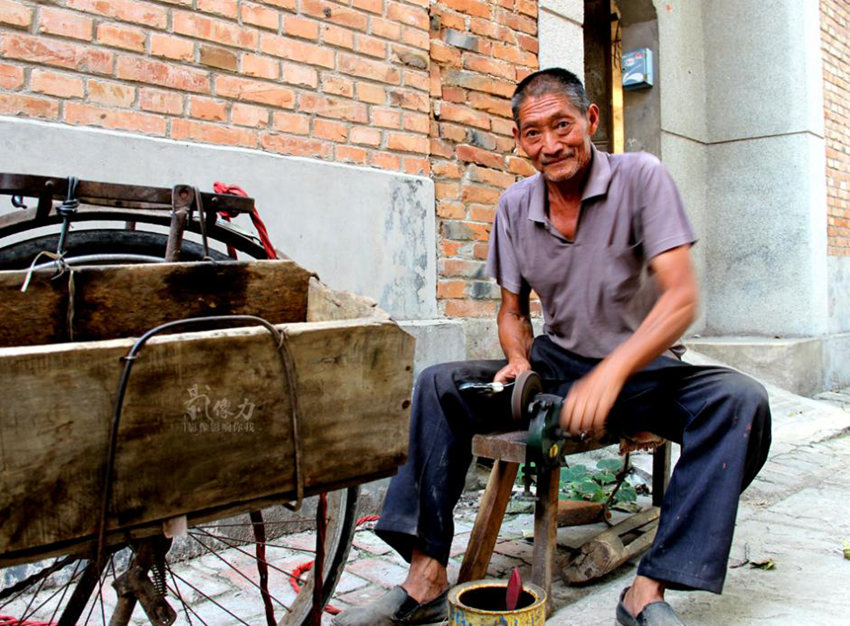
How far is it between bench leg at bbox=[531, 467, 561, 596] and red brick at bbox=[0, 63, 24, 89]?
2.02m

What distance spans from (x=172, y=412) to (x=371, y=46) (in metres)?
2.46

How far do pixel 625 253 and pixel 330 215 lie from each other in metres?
1.29

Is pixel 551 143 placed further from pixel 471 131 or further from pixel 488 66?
pixel 488 66

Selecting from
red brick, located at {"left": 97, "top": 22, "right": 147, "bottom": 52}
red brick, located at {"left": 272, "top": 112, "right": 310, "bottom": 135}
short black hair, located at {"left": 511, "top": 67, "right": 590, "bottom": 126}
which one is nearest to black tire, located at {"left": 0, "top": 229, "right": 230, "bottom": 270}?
red brick, located at {"left": 97, "top": 22, "right": 147, "bottom": 52}

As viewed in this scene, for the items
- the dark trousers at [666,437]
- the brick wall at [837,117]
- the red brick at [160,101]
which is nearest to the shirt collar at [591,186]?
the dark trousers at [666,437]

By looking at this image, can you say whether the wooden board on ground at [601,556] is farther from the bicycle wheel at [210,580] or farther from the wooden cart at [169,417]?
the wooden cart at [169,417]

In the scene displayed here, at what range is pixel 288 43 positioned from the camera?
3.07 meters

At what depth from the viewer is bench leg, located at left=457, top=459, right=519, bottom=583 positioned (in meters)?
2.33

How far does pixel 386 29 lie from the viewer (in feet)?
11.2

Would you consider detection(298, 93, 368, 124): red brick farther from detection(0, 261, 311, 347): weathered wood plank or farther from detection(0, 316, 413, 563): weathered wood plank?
detection(0, 316, 413, 563): weathered wood plank

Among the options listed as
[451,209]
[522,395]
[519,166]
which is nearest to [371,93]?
[451,209]

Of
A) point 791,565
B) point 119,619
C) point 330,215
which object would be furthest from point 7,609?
point 791,565

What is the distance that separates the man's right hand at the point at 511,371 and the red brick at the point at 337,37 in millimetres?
1590

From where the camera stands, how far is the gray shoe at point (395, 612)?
2.12 metres
